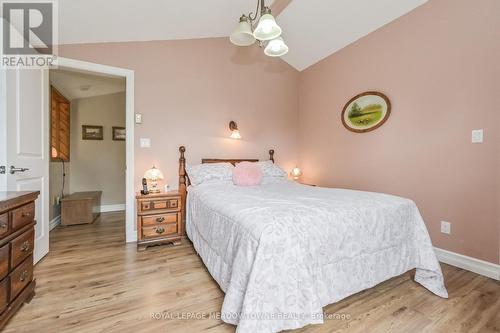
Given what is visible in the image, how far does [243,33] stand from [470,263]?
294 centimetres

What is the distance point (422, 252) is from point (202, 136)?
106 inches

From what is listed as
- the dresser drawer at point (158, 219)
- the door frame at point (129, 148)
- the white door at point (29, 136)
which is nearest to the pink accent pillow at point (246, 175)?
the dresser drawer at point (158, 219)

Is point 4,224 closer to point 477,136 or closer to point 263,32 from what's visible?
point 263,32

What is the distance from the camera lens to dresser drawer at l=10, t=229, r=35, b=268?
1375 mm

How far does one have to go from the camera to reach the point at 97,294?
1722mm

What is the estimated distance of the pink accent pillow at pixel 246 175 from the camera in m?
2.83

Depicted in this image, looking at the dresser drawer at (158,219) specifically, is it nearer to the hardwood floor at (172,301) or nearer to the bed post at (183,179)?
the bed post at (183,179)

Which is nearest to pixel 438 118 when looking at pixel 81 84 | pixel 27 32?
pixel 27 32

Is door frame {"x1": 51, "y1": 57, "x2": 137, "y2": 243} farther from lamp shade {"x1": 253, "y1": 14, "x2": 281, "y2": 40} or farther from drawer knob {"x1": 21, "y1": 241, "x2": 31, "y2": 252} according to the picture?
lamp shade {"x1": 253, "y1": 14, "x2": 281, "y2": 40}

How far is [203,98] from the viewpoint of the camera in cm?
326

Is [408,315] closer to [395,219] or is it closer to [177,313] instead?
[395,219]

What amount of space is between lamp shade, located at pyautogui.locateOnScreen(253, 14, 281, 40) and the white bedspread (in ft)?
4.65

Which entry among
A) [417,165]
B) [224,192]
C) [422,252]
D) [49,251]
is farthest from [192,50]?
[422,252]

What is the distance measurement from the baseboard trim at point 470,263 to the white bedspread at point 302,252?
0.67 m
